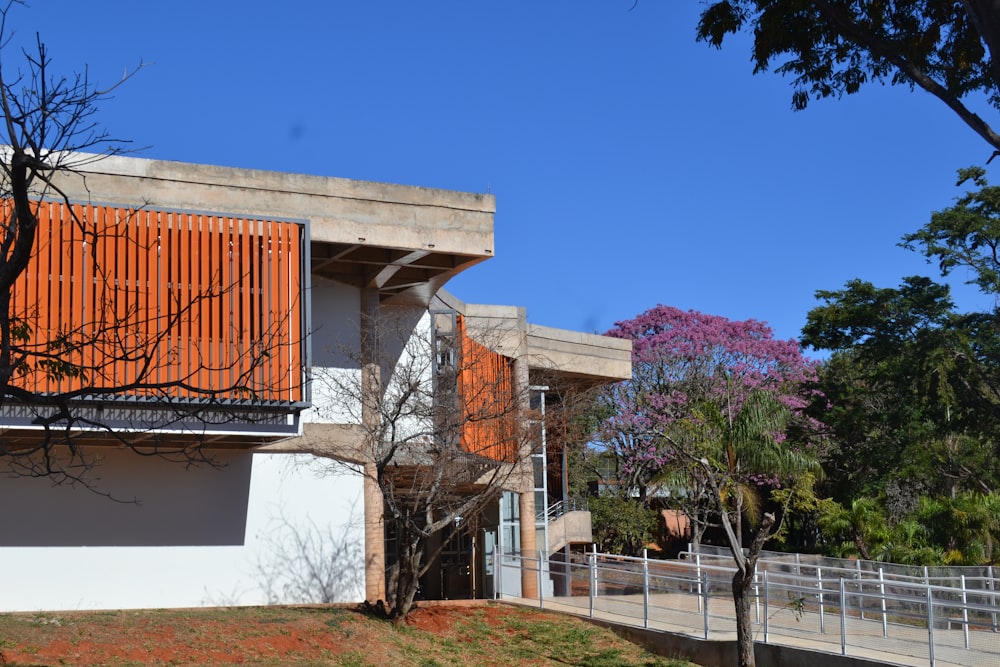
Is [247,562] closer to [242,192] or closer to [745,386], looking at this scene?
[242,192]

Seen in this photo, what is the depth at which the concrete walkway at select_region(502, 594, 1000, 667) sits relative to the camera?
15102 millimetres

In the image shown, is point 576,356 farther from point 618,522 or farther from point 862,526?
point 618,522

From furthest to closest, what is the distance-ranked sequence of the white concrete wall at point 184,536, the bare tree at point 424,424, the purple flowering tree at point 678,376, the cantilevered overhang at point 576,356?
1. the purple flowering tree at point 678,376
2. the cantilevered overhang at point 576,356
3. the bare tree at point 424,424
4. the white concrete wall at point 184,536

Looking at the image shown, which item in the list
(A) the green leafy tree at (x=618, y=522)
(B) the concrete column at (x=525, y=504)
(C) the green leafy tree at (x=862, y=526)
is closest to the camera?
(B) the concrete column at (x=525, y=504)

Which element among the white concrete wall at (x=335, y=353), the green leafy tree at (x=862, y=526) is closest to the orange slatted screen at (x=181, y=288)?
the white concrete wall at (x=335, y=353)

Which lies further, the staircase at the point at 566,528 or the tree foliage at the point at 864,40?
the staircase at the point at 566,528

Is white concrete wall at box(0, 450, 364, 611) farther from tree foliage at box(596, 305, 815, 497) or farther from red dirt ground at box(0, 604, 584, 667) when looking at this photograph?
tree foliage at box(596, 305, 815, 497)

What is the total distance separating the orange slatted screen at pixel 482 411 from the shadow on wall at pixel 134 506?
170 inches

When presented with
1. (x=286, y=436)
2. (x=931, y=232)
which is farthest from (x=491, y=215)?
(x=931, y=232)

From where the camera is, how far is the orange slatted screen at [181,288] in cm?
1786

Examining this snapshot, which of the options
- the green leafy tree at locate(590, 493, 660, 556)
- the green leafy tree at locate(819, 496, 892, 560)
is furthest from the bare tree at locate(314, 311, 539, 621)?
the green leafy tree at locate(590, 493, 660, 556)

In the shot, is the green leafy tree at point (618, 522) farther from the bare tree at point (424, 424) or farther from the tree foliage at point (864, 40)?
the tree foliage at point (864, 40)

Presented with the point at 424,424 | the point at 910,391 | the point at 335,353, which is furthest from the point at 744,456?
the point at 910,391

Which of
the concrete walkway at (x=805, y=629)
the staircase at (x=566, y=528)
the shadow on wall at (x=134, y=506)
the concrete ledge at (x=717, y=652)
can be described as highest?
the shadow on wall at (x=134, y=506)
